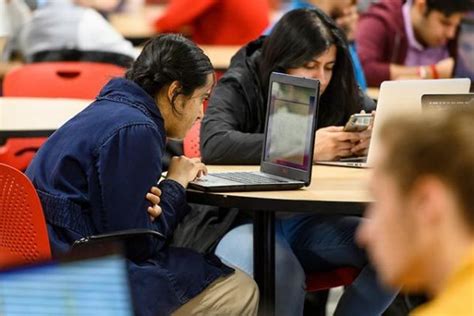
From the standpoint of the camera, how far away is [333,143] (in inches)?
127

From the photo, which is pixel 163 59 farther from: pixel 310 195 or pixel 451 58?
pixel 451 58

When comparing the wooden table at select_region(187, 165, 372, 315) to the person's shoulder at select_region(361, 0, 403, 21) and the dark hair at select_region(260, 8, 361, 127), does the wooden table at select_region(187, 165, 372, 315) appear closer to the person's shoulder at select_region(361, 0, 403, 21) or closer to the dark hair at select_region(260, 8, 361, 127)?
the dark hair at select_region(260, 8, 361, 127)

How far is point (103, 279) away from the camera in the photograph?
144cm

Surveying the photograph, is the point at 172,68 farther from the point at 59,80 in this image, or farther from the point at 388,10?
the point at 388,10

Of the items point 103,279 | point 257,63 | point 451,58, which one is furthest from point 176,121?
point 451,58

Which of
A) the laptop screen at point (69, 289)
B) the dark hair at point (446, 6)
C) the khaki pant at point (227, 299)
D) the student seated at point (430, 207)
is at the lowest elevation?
the khaki pant at point (227, 299)

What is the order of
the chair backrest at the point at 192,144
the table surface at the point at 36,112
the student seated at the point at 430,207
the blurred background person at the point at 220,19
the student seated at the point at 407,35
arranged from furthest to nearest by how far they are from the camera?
the blurred background person at the point at 220,19 < the student seated at the point at 407,35 < the table surface at the point at 36,112 < the chair backrest at the point at 192,144 < the student seated at the point at 430,207

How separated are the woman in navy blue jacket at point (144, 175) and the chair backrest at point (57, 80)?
6.01 feet

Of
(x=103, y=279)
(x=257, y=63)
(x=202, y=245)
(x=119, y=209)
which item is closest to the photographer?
(x=103, y=279)

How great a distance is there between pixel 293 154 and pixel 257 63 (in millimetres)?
641

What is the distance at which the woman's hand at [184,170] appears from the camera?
2.79 metres

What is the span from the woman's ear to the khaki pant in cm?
49

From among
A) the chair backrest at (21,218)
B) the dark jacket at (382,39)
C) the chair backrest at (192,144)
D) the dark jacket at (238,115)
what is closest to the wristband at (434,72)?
the dark jacket at (382,39)

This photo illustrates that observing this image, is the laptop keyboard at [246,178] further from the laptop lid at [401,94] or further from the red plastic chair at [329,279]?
the red plastic chair at [329,279]
